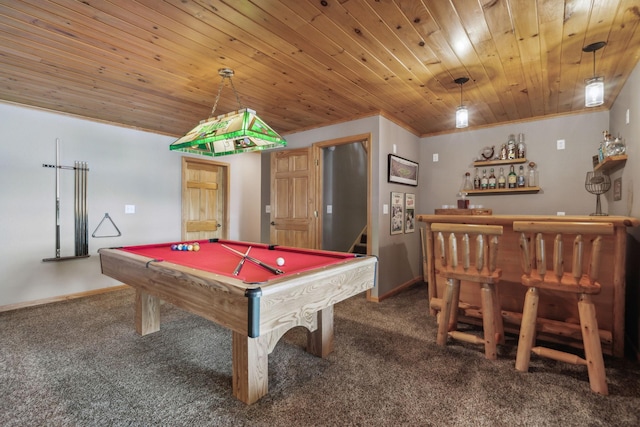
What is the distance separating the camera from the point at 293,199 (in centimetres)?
466

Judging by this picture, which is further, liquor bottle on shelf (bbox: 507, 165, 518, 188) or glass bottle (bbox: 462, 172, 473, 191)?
glass bottle (bbox: 462, 172, 473, 191)

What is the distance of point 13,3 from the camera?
5.89ft

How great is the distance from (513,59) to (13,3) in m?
3.45

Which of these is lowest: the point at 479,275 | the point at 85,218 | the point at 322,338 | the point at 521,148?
the point at 322,338

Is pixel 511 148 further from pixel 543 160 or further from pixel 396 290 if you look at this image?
pixel 396 290

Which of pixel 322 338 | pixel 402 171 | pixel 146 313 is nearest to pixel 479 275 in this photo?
pixel 322 338

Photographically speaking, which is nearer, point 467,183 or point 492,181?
point 492,181

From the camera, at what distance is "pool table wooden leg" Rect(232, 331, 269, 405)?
175 centimetres

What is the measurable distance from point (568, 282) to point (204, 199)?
497 cm

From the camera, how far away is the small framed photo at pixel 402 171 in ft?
13.3

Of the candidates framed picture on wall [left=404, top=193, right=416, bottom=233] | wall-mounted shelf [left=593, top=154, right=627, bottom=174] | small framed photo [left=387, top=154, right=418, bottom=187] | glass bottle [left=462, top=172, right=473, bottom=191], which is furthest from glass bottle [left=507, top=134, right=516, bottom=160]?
framed picture on wall [left=404, top=193, right=416, bottom=233]

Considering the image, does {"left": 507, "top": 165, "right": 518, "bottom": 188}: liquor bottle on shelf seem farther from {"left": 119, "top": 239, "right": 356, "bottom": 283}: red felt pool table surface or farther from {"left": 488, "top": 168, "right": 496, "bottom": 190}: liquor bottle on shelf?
{"left": 119, "top": 239, "right": 356, "bottom": 283}: red felt pool table surface

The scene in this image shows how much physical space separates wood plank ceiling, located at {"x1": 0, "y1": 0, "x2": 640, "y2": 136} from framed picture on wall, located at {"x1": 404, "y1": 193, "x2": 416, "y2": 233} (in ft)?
4.39

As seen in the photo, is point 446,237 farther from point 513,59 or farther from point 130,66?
point 130,66
